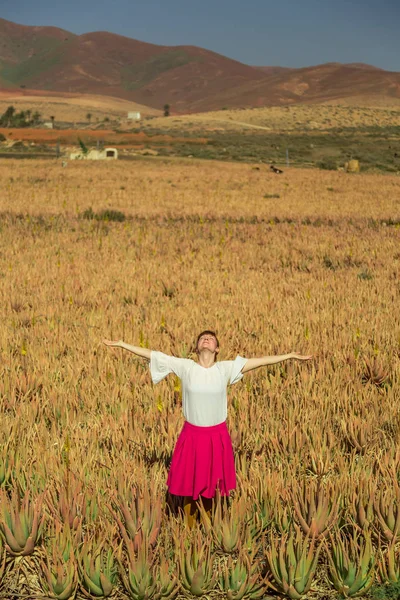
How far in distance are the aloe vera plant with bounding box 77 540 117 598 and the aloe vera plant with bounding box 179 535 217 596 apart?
31 centimetres

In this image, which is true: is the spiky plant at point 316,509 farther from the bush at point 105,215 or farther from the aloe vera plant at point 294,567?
the bush at point 105,215

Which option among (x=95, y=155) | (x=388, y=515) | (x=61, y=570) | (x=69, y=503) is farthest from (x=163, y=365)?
(x=95, y=155)

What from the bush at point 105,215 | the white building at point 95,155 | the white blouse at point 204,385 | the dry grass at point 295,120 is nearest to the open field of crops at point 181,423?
the white blouse at point 204,385

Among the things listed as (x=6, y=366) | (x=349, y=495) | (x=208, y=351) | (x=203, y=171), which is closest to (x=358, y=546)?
(x=349, y=495)

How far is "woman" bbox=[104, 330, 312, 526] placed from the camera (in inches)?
116

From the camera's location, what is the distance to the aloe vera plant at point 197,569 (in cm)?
288

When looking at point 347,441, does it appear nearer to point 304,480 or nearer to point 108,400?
point 304,480

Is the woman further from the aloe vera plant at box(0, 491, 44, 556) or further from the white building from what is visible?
the white building

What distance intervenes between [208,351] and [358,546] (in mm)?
1110

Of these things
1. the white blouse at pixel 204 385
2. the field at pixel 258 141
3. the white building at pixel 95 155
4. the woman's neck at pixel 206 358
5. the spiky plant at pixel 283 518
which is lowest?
the spiky plant at pixel 283 518

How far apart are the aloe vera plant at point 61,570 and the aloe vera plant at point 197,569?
1.55ft

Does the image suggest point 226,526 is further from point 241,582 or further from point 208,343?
point 208,343

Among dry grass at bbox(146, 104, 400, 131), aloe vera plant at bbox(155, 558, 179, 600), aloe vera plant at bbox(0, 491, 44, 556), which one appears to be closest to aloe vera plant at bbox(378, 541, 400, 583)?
aloe vera plant at bbox(155, 558, 179, 600)

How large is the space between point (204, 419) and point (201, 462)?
0.63ft
